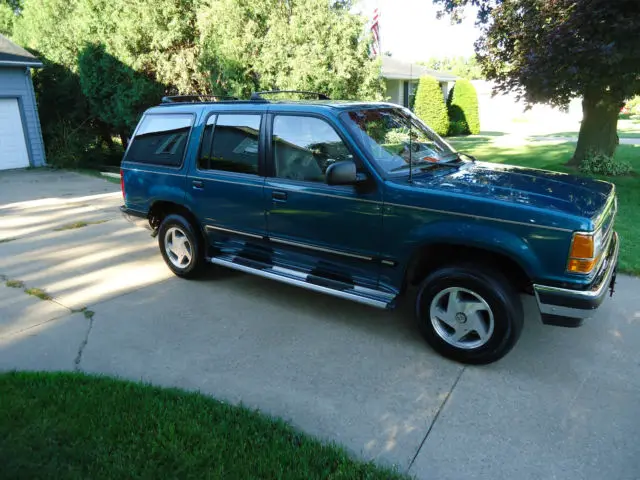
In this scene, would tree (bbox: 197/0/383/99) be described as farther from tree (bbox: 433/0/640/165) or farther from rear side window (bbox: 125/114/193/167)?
rear side window (bbox: 125/114/193/167)

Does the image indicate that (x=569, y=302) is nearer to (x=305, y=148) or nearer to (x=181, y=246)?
(x=305, y=148)

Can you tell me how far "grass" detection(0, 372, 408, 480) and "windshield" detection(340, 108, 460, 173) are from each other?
228cm

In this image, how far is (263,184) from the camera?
4664mm

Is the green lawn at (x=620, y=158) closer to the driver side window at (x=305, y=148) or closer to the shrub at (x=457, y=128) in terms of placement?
the driver side window at (x=305, y=148)

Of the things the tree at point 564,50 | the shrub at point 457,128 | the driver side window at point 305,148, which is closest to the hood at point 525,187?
the driver side window at point 305,148

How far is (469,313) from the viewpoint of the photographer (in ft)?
12.4

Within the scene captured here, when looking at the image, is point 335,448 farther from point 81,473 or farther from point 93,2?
point 93,2

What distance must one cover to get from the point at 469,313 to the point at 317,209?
5.01 ft

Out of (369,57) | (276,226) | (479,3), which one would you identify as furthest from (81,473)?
(479,3)

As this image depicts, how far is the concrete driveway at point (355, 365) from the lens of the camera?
296 cm

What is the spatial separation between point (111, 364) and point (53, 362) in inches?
18.9

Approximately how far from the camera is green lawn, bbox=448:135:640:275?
629 centimetres

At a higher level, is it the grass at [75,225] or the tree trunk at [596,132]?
the tree trunk at [596,132]

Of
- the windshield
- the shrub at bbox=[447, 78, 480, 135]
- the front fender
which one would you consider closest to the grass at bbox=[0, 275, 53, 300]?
the windshield
